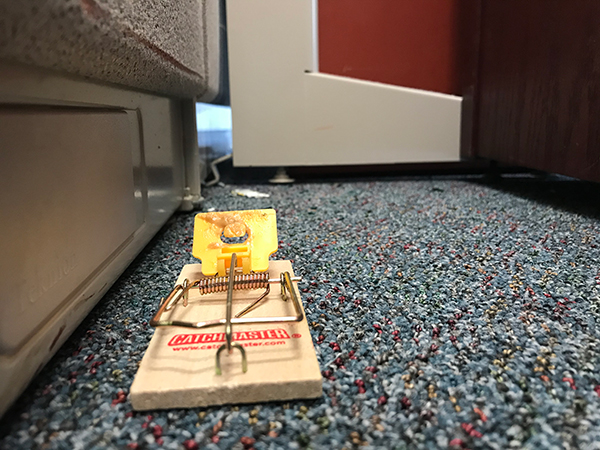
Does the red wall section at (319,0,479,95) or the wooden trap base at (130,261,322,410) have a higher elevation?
the red wall section at (319,0,479,95)

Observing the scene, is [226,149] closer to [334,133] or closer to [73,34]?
[334,133]

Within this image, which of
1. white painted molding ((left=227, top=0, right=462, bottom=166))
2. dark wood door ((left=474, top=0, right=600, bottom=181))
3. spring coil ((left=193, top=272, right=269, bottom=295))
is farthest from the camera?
white painted molding ((left=227, top=0, right=462, bottom=166))

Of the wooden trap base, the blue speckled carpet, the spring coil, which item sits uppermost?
the spring coil

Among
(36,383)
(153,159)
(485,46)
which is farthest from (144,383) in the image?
(485,46)

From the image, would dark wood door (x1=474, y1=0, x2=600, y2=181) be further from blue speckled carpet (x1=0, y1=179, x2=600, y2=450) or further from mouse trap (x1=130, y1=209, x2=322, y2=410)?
mouse trap (x1=130, y1=209, x2=322, y2=410)

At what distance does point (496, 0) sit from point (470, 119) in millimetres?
316

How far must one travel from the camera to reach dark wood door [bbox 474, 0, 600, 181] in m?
0.84

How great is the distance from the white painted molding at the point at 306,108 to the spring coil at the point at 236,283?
95 cm

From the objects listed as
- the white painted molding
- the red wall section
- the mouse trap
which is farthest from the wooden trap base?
the red wall section

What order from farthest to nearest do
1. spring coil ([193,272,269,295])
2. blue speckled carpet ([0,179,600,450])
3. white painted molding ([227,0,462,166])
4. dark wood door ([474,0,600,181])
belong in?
white painted molding ([227,0,462,166]), dark wood door ([474,0,600,181]), spring coil ([193,272,269,295]), blue speckled carpet ([0,179,600,450])

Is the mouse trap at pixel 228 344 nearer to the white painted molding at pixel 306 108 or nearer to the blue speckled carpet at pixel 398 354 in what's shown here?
the blue speckled carpet at pixel 398 354

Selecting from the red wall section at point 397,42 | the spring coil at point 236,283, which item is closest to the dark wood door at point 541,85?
the red wall section at point 397,42

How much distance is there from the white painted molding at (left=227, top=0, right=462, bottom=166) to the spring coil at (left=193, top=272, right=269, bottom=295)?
3.12 feet

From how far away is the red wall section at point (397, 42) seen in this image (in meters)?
1.39
